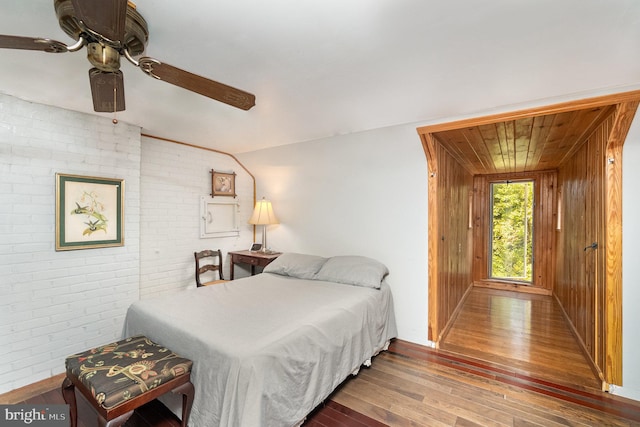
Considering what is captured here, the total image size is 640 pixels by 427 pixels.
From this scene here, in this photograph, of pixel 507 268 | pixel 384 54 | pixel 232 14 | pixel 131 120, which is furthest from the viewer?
pixel 507 268

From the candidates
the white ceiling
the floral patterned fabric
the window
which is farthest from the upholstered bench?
the window

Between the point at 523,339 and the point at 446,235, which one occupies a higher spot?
the point at 446,235

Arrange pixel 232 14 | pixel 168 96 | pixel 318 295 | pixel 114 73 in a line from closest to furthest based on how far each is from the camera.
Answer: pixel 232 14
pixel 114 73
pixel 168 96
pixel 318 295

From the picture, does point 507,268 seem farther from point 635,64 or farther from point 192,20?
point 192,20

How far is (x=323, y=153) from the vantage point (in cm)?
342

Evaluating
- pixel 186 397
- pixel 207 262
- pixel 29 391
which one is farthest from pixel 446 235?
pixel 29 391

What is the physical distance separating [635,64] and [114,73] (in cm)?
274

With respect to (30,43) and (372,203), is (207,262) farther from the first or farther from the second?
(30,43)

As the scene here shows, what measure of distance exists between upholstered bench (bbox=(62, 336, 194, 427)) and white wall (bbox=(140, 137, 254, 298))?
5.33 feet

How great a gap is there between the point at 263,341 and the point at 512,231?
5.53 m

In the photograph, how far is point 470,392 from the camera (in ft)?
7.04

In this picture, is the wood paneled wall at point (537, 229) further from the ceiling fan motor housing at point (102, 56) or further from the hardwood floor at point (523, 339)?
the ceiling fan motor housing at point (102, 56)

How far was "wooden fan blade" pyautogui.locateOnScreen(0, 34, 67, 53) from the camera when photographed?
1.08 meters

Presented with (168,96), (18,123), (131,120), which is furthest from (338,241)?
(18,123)
